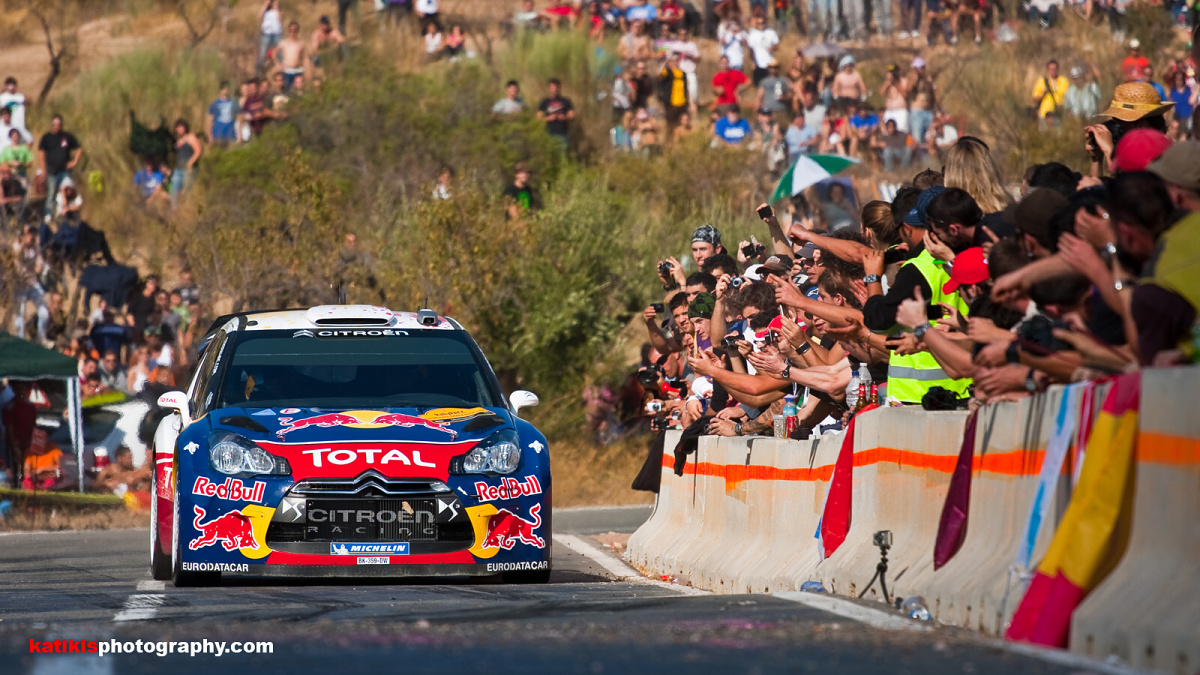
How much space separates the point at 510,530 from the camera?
11.1 meters

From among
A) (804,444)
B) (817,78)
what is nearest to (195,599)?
(804,444)

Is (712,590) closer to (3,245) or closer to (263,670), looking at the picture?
(263,670)

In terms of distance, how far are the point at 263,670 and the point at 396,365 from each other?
21.2ft

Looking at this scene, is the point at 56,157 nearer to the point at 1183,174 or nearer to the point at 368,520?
the point at 368,520

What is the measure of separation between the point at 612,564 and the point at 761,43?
24.2 metres

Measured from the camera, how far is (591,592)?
10.3m

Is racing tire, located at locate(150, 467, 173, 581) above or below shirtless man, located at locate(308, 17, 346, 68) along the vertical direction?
below

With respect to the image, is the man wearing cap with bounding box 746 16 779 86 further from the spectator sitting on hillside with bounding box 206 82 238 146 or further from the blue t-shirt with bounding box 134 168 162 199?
the blue t-shirt with bounding box 134 168 162 199

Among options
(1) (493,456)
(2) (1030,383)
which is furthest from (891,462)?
(1) (493,456)

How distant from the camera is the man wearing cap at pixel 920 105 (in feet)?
109

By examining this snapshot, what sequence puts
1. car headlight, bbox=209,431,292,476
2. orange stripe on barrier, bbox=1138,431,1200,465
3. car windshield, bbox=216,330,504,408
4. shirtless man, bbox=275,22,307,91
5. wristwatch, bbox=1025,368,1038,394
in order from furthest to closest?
1. shirtless man, bbox=275,22,307,91
2. car windshield, bbox=216,330,504,408
3. car headlight, bbox=209,431,292,476
4. wristwatch, bbox=1025,368,1038,394
5. orange stripe on barrier, bbox=1138,431,1200,465

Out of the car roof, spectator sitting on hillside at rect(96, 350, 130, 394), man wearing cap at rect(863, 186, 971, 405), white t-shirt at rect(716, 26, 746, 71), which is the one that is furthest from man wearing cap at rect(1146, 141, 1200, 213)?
white t-shirt at rect(716, 26, 746, 71)

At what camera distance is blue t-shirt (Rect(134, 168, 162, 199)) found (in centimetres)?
3647

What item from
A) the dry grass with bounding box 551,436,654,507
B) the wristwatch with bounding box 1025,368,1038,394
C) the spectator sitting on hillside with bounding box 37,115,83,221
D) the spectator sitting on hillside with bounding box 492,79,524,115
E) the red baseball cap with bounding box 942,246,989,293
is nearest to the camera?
the wristwatch with bounding box 1025,368,1038,394
